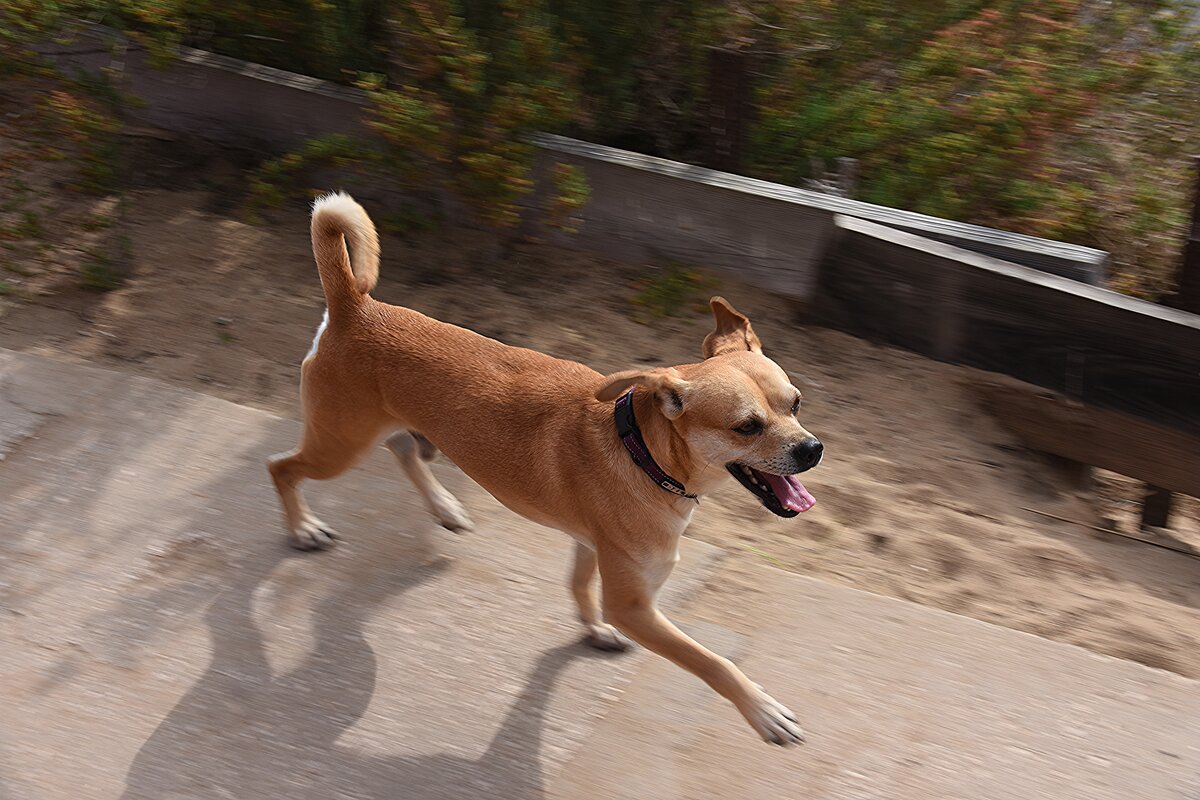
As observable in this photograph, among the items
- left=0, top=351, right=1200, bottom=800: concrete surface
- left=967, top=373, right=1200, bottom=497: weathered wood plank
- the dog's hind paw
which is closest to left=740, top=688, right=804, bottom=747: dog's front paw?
left=0, top=351, right=1200, bottom=800: concrete surface

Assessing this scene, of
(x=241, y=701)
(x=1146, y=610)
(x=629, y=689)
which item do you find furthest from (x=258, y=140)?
(x=1146, y=610)

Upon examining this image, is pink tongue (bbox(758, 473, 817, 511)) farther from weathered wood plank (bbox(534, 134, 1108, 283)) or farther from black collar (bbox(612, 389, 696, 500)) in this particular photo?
weathered wood plank (bbox(534, 134, 1108, 283))

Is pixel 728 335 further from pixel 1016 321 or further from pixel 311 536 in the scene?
pixel 1016 321

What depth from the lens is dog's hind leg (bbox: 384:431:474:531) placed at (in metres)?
4.14

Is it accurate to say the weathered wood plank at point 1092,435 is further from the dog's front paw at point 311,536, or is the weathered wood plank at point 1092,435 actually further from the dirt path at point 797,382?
the dog's front paw at point 311,536

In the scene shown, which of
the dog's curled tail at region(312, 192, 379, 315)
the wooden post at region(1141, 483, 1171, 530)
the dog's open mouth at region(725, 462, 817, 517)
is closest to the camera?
the dog's open mouth at region(725, 462, 817, 517)

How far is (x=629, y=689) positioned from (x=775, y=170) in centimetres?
332

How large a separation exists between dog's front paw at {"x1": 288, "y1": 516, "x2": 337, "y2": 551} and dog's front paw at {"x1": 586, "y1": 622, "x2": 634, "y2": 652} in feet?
3.66

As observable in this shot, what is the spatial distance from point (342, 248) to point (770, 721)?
206 centimetres

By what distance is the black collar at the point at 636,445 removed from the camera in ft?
10.5

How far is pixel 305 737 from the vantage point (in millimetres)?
3365

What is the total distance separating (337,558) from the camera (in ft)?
13.4

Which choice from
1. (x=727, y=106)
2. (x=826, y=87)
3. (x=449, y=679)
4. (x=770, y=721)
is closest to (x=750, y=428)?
(x=770, y=721)

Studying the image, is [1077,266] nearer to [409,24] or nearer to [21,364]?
[409,24]
